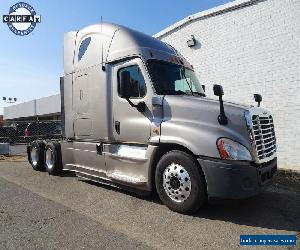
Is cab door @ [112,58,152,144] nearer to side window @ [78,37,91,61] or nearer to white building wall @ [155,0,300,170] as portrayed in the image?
side window @ [78,37,91,61]

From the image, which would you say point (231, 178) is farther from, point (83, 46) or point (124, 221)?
point (83, 46)

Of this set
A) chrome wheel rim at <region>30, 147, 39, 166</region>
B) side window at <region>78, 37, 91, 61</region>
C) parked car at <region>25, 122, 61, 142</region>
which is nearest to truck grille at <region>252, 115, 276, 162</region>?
side window at <region>78, 37, 91, 61</region>

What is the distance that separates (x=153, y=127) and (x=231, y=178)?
5.73 feet

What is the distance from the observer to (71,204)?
6395 millimetres

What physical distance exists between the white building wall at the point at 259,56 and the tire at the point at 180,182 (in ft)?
21.2

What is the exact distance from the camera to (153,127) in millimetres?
6289

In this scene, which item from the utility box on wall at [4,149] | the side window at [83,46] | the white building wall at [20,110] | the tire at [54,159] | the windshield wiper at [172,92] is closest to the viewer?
the windshield wiper at [172,92]

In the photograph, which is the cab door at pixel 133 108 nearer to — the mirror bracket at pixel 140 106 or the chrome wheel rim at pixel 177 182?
the mirror bracket at pixel 140 106

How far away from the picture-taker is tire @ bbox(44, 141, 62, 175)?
9.63 metres

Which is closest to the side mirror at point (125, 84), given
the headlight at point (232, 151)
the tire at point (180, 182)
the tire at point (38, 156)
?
the tire at point (180, 182)

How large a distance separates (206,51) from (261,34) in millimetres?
2355

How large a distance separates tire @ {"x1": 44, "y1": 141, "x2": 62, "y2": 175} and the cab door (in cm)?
314

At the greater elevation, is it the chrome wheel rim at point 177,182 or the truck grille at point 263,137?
the truck grille at point 263,137

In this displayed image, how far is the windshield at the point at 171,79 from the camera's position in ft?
21.3
